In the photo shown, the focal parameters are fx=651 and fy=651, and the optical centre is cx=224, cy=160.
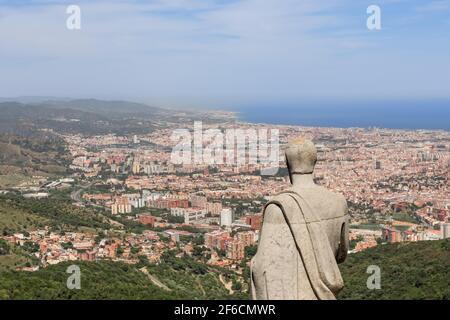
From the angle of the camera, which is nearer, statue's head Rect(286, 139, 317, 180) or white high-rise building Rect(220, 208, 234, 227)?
statue's head Rect(286, 139, 317, 180)

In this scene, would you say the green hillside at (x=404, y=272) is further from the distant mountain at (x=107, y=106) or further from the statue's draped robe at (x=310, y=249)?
the distant mountain at (x=107, y=106)

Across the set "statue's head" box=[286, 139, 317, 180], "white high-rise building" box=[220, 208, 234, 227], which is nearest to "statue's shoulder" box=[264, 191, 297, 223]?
"statue's head" box=[286, 139, 317, 180]

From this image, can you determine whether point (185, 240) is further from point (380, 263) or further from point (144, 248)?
point (380, 263)

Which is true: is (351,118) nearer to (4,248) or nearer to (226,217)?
(226,217)

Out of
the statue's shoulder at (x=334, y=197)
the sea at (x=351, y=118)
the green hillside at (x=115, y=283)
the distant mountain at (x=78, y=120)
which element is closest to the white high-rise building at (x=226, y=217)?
the green hillside at (x=115, y=283)

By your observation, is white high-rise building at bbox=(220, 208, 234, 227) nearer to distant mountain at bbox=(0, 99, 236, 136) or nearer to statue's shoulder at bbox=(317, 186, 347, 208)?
statue's shoulder at bbox=(317, 186, 347, 208)
